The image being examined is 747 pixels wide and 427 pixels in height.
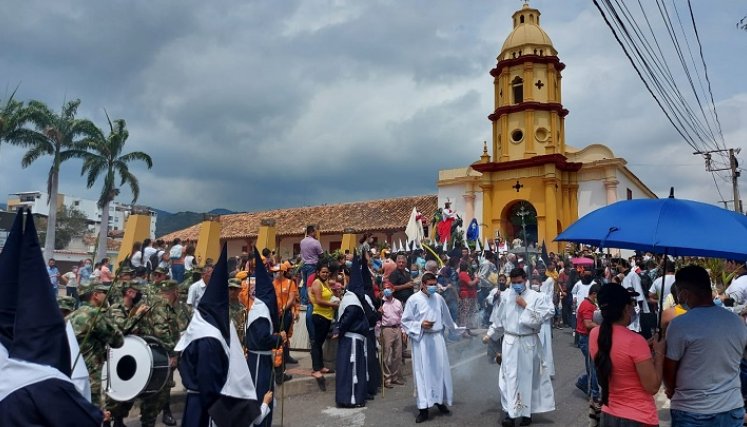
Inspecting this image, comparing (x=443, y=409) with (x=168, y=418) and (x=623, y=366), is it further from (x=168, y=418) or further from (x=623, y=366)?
(x=623, y=366)

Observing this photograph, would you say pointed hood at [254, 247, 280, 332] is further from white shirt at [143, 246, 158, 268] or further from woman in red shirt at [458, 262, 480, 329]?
white shirt at [143, 246, 158, 268]

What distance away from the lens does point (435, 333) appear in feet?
25.0

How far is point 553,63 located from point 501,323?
2728 cm

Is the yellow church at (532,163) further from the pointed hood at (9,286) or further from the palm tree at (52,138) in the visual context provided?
the pointed hood at (9,286)

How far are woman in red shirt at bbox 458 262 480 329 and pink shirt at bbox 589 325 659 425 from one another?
396 inches

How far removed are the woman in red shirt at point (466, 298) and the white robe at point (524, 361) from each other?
649 centimetres

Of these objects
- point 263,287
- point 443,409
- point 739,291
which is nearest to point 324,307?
point 443,409

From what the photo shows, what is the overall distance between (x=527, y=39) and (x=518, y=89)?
9.27 ft

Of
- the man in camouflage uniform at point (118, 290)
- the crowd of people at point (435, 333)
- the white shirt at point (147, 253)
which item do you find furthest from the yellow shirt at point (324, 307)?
the white shirt at point (147, 253)

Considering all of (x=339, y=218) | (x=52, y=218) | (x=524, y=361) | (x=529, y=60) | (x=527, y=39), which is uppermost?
(x=527, y=39)

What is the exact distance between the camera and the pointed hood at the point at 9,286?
108 inches

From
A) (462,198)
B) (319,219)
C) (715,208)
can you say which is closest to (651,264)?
(715,208)

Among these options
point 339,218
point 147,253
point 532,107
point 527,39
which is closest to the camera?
point 147,253

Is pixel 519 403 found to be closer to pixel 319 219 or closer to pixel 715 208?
pixel 715 208
